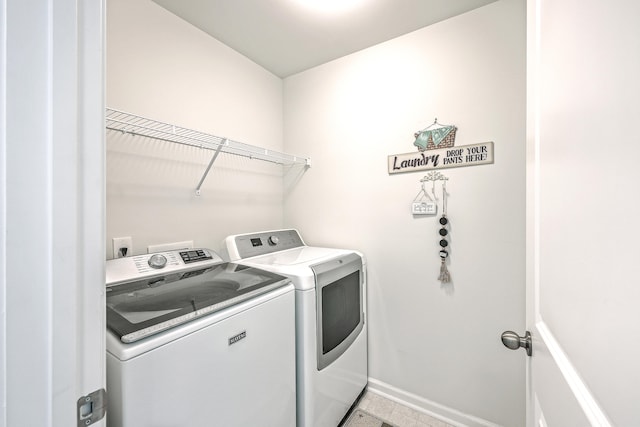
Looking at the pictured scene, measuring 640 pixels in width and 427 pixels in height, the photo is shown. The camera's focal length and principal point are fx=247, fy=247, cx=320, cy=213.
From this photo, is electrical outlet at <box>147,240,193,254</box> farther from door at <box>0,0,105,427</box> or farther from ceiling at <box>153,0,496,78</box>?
ceiling at <box>153,0,496,78</box>

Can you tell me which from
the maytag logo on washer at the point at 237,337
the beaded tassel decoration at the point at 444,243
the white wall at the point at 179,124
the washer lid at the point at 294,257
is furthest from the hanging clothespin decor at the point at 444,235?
the white wall at the point at 179,124

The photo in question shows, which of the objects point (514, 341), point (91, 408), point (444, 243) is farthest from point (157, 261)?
point (444, 243)

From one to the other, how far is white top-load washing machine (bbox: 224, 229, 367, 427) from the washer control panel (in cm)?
18

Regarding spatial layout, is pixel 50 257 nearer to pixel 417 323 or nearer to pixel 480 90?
pixel 417 323

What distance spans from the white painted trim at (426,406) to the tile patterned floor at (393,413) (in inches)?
0.9

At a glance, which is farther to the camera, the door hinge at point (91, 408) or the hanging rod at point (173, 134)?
the hanging rod at point (173, 134)

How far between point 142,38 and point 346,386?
2.41 meters

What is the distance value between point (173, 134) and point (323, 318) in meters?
1.30

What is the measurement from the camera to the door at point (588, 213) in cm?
34

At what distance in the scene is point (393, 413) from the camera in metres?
1.67

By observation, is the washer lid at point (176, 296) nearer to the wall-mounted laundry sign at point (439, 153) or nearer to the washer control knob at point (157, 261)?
the washer control knob at point (157, 261)

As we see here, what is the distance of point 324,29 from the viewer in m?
1.67

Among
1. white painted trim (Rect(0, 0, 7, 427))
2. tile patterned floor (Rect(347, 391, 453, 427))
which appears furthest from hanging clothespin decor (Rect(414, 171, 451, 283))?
white painted trim (Rect(0, 0, 7, 427))

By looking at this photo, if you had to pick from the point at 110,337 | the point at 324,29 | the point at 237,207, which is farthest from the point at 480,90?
the point at 110,337
